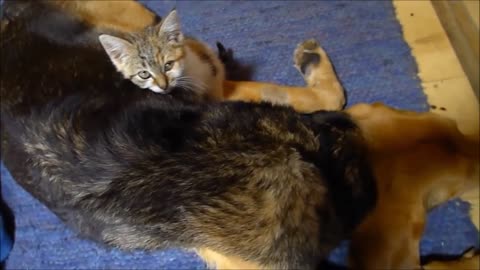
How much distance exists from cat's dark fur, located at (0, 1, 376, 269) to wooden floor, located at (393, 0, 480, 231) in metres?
0.54

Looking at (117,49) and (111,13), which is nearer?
(117,49)

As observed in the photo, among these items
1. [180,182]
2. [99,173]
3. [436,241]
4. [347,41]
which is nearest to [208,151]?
[180,182]

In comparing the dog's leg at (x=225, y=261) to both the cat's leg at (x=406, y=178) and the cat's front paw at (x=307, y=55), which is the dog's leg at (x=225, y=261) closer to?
the cat's leg at (x=406, y=178)

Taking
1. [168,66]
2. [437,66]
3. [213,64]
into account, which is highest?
[168,66]

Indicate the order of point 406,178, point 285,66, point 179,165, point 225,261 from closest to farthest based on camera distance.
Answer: point 179,165 → point 225,261 → point 406,178 → point 285,66

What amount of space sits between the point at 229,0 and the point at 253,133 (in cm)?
102

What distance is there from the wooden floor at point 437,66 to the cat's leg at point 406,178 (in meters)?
0.30

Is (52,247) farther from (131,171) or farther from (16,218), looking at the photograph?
(131,171)

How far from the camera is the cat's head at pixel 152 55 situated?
1550mm

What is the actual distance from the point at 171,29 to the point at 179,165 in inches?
23.8

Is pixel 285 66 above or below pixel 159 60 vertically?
below

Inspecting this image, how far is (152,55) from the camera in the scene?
1599 mm

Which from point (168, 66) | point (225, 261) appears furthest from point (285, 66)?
point (225, 261)

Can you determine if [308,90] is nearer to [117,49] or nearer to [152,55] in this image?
[152,55]
